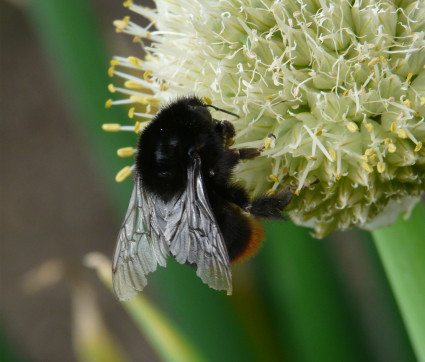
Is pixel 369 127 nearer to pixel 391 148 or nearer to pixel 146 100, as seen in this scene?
pixel 391 148

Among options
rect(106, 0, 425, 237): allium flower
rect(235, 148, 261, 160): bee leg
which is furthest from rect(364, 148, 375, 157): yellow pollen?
rect(235, 148, 261, 160): bee leg

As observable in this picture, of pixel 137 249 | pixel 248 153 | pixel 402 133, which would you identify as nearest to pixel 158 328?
pixel 137 249

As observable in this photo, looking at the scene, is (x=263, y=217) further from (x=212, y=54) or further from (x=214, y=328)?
(x=214, y=328)

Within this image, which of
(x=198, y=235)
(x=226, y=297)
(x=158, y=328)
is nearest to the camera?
(x=198, y=235)

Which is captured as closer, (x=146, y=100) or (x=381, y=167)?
Result: (x=381, y=167)

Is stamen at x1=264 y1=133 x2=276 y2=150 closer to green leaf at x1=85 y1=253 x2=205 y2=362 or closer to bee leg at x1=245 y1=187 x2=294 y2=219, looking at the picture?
bee leg at x1=245 y1=187 x2=294 y2=219

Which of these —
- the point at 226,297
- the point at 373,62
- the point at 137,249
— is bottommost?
the point at 226,297

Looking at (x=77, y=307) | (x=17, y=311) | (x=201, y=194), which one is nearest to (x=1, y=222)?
(x=17, y=311)
